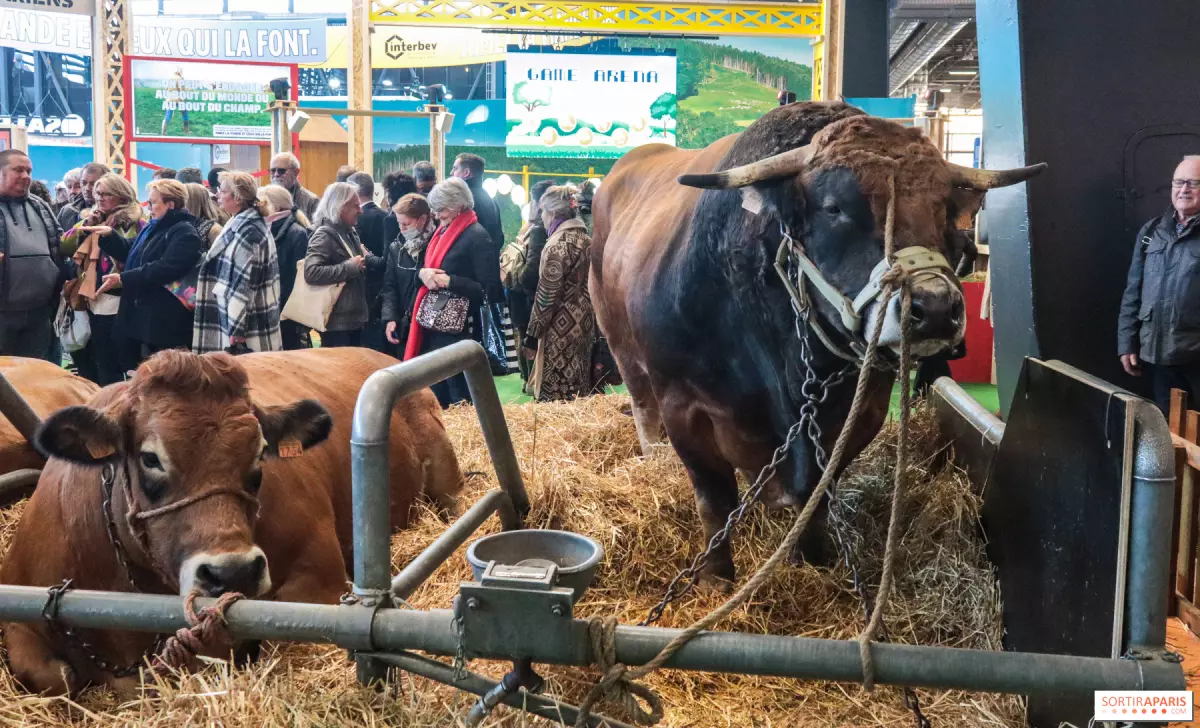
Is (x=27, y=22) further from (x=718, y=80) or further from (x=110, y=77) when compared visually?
(x=718, y=80)

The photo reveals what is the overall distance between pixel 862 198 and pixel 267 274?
440 centimetres

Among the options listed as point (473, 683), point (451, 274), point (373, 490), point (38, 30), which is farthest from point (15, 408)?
point (38, 30)

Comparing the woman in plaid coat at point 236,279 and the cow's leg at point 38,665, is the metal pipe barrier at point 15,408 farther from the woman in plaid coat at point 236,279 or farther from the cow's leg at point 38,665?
the woman in plaid coat at point 236,279

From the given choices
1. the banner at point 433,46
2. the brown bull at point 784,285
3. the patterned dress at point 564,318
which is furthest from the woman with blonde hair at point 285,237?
the banner at point 433,46

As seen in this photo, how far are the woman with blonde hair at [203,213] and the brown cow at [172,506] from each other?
3.57 meters

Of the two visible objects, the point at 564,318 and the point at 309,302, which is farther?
the point at 564,318

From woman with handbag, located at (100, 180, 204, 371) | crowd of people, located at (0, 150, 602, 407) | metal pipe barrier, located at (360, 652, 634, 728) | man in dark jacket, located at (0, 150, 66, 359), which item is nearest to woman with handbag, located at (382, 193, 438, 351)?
crowd of people, located at (0, 150, 602, 407)

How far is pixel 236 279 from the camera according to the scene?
5.91 metres

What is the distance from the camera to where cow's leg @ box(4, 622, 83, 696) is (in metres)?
2.67

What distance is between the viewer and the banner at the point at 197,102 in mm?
13891

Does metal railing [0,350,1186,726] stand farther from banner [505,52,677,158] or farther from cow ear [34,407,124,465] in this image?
banner [505,52,677,158]

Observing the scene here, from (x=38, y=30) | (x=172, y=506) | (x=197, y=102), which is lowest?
(x=172, y=506)

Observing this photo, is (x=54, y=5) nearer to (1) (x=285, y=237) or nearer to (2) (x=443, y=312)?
(1) (x=285, y=237)

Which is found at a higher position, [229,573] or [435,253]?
[435,253]
